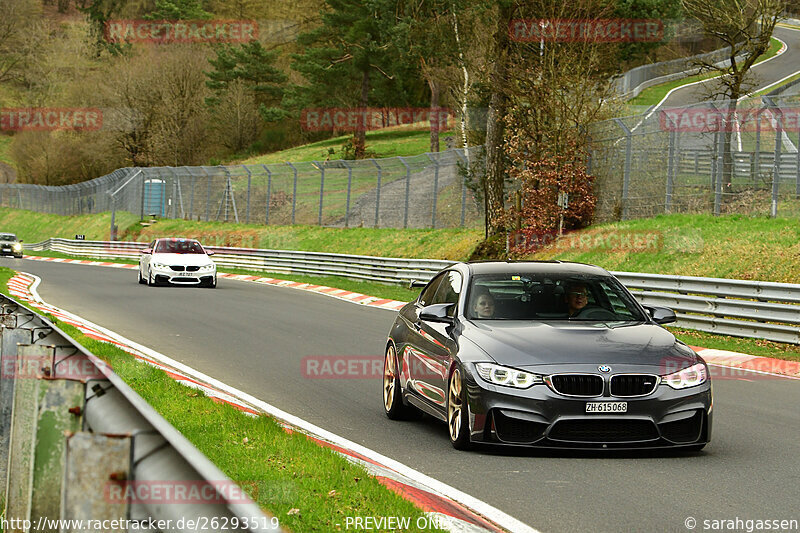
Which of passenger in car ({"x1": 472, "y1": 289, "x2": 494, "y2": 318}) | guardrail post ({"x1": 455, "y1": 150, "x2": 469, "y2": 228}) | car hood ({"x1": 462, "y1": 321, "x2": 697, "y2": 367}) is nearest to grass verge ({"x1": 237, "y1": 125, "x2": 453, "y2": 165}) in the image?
guardrail post ({"x1": 455, "y1": 150, "x2": 469, "y2": 228})

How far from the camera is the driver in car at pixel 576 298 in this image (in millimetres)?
9516

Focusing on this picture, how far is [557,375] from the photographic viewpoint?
805 centimetres

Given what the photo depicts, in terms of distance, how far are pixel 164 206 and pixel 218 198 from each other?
8071mm

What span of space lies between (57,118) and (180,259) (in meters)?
68.1

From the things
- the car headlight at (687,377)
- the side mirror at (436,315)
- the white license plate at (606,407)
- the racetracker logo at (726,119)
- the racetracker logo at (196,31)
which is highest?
the racetracker logo at (196,31)

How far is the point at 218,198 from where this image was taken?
2344 inches

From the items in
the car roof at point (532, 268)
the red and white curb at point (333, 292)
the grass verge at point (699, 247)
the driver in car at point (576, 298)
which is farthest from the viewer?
the red and white curb at point (333, 292)

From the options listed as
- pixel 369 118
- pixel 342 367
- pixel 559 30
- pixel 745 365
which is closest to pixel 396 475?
pixel 342 367

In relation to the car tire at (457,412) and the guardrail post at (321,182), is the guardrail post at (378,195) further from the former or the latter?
the car tire at (457,412)

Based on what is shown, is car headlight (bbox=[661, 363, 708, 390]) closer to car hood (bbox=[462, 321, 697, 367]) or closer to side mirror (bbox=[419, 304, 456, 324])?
car hood (bbox=[462, 321, 697, 367])

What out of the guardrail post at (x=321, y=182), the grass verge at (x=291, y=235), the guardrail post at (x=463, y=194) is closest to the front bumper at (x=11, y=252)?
the grass verge at (x=291, y=235)

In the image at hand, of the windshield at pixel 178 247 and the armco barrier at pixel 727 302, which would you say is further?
the windshield at pixel 178 247

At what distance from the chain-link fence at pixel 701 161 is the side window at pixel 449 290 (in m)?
14.6

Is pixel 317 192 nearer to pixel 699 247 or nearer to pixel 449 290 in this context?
pixel 699 247
